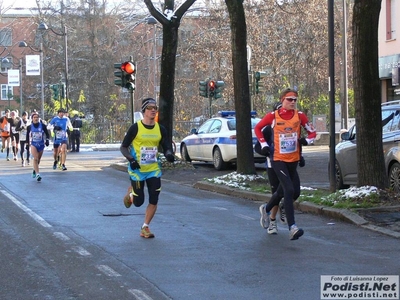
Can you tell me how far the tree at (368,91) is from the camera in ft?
42.8

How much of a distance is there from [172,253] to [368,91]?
515cm

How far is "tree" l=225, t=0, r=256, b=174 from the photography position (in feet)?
58.5

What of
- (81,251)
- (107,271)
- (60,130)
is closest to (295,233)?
(81,251)

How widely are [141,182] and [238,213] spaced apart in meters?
3.01

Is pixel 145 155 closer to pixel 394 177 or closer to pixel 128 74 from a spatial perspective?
pixel 394 177

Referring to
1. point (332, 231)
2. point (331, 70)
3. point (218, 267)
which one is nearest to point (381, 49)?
point (331, 70)

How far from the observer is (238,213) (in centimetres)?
1340

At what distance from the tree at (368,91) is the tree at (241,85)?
4957 mm

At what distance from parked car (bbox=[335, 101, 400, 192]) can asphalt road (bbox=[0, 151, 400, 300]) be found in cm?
206

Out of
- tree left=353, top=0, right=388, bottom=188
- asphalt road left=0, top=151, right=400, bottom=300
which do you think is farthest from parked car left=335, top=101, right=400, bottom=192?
asphalt road left=0, top=151, right=400, bottom=300

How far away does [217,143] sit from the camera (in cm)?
2305

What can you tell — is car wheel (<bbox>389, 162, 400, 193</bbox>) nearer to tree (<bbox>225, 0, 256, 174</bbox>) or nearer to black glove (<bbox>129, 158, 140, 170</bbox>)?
tree (<bbox>225, 0, 256, 174</bbox>)

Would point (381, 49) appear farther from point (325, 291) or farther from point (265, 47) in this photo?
point (325, 291)

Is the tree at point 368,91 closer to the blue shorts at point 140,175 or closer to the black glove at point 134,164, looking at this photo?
the blue shorts at point 140,175
